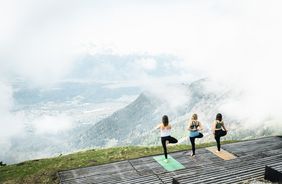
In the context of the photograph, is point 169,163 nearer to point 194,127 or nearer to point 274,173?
point 194,127

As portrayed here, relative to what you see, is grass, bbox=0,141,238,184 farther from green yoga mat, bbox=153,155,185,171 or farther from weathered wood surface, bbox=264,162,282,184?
weathered wood surface, bbox=264,162,282,184

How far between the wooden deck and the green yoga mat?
28cm

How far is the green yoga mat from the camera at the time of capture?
67.4 feet

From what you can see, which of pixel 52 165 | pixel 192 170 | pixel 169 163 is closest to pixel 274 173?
pixel 192 170

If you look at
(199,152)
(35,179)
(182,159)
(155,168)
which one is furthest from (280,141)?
(35,179)

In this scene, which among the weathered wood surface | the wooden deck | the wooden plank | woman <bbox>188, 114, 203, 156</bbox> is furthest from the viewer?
the wooden plank

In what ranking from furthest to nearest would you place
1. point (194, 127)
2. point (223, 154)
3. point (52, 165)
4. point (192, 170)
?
point (52, 165) → point (223, 154) → point (194, 127) → point (192, 170)

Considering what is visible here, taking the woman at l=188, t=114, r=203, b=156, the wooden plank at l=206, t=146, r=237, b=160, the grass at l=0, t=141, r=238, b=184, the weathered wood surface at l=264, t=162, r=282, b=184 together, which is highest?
the woman at l=188, t=114, r=203, b=156

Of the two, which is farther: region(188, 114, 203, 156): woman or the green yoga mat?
region(188, 114, 203, 156): woman

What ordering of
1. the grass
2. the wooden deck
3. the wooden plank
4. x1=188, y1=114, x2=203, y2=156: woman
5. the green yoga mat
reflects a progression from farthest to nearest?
the grass < the wooden plank < x1=188, y1=114, x2=203, y2=156: woman < the green yoga mat < the wooden deck

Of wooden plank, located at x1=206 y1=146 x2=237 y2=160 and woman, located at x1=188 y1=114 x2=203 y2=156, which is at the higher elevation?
woman, located at x1=188 y1=114 x2=203 y2=156

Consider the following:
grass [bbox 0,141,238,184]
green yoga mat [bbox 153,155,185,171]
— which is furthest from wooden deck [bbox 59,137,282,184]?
grass [bbox 0,141,238,184]

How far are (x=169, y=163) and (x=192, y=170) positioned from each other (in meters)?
2.18

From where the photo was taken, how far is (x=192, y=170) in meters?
19.7
